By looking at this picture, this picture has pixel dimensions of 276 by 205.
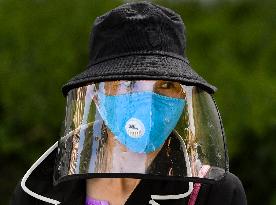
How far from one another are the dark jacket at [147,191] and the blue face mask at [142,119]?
0.23 meters

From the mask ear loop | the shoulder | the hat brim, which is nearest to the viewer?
the hat brim

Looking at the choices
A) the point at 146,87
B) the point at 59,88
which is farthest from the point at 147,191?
the point at 59,88

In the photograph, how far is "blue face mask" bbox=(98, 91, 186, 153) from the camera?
225 centimetres

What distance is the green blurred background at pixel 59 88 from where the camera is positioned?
26.7ft

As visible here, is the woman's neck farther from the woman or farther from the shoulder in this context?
the shoulder

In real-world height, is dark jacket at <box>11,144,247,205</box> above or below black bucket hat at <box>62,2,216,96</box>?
below

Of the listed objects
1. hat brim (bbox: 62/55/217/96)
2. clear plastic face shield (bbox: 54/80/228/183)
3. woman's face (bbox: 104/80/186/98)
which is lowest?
clear plastic face shield (bbox: 54/80/228/183)

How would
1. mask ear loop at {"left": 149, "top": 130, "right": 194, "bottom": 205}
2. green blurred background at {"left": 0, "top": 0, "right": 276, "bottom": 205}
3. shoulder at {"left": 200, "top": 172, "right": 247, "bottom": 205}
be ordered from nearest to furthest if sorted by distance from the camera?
mask ear loop at {"left": 149, "top": 130, "right": 194, "bottom": 205}
shoulder at {"left": 200, "top": 172, "right": 247, "bottom": 205}
green blurred background at {"left": 0, "top": 0, "right": 276, "bottom": 205}

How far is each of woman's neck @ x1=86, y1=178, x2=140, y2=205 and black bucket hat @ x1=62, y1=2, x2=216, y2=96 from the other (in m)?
0.31

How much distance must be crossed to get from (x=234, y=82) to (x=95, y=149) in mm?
6114

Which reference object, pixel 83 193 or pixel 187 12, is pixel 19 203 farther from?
pixel 187 12

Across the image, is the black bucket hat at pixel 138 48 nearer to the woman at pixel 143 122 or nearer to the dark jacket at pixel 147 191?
the woman at pixel 143 122

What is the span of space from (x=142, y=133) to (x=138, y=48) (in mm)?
231

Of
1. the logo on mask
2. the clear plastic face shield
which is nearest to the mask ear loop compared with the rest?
the clear plastic face shield
